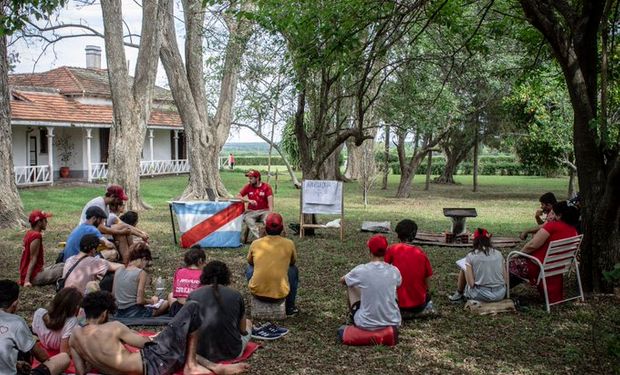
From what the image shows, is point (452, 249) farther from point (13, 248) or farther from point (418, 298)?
point (13, 248)

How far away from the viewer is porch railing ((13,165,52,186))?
26.2m

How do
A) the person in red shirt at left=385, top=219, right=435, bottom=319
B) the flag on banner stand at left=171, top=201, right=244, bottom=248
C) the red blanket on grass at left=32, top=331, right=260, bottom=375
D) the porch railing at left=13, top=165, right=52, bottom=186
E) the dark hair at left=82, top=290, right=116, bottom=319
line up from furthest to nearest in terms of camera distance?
the porch railing at left=13, top=165, right=52, bottom=186 → the flag on banner stand at left=171, top=201, right=244, bottom=248 → the person in red shirt at left=385, top=219, right=435, bottom=319 → the red blanket on grass at left=32, top=331, right=260, bottom=375 → the dark hair at left=82, top=290, right=116, bottom=319

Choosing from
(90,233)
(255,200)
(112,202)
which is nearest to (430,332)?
(90,233)

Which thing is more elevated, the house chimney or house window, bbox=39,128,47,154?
the house chimney

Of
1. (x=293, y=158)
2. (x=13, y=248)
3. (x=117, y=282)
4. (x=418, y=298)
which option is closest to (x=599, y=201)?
(x=418, y=298)

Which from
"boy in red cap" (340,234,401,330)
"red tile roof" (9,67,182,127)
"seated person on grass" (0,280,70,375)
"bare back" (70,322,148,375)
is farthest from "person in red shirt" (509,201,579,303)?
→ "red tile roof" (9,67,182,127)

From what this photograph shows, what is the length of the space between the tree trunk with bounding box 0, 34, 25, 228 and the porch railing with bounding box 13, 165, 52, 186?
1244 centimetres

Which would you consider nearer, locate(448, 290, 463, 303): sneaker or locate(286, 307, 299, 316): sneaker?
locate(286, 307, 299, 316): sneaker

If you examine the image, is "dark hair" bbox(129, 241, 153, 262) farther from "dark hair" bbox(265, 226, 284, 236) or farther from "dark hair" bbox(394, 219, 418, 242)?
"dark hair" bbox(394, 219, 418, 242)

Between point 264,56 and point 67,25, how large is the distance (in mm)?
5446

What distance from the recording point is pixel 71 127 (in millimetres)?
31016

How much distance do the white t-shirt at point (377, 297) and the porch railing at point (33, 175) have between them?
23180mm

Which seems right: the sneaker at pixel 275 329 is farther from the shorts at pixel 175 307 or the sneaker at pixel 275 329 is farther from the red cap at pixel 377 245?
the red cap at pixel 377 245

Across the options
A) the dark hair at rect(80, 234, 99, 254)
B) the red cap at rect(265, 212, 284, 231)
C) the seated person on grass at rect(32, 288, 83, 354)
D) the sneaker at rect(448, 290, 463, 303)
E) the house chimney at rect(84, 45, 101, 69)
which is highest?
the house chimney at rect(84, 45, 101, 69)
